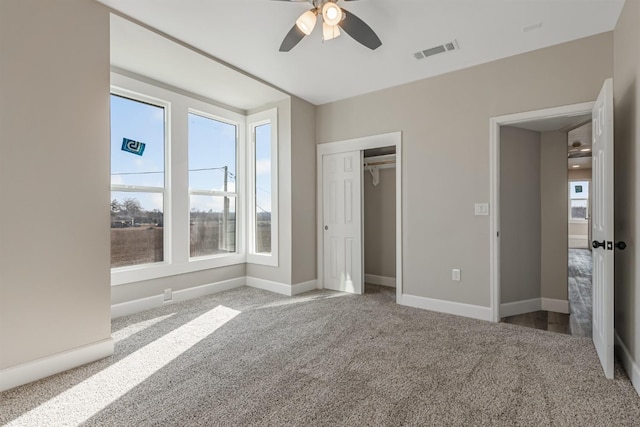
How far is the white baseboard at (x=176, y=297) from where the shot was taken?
11.4ft

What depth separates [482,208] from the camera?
11.2ft

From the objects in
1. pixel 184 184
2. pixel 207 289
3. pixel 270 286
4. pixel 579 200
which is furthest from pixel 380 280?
pixel 579 200

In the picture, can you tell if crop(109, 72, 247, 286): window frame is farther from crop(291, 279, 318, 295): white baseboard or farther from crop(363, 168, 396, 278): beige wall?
crop(363, 168, 396, 278): beige wall

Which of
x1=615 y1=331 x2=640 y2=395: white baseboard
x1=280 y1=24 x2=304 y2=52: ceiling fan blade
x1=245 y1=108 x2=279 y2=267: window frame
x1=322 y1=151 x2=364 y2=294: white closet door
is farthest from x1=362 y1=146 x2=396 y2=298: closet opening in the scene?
x1=615 y1=331 x2=640 y2=395: white baseboard

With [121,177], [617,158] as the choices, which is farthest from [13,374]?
[617,158]

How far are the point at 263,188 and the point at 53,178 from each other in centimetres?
277

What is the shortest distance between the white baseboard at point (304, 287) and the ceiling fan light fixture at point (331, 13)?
3203mm

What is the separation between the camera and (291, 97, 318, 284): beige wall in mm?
4488

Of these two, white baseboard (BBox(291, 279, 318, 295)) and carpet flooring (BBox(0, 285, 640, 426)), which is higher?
white baseboard (BBox(291, 279, 318, 295))

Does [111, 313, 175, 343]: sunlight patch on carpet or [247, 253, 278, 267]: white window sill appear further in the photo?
[247, 253, 278, 267]: white window sill

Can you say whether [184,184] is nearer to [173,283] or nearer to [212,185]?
[212,185]

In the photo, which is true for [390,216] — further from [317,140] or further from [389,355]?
[389,355]

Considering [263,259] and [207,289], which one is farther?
[263,259]

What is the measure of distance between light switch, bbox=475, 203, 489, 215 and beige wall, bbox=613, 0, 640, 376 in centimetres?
101
